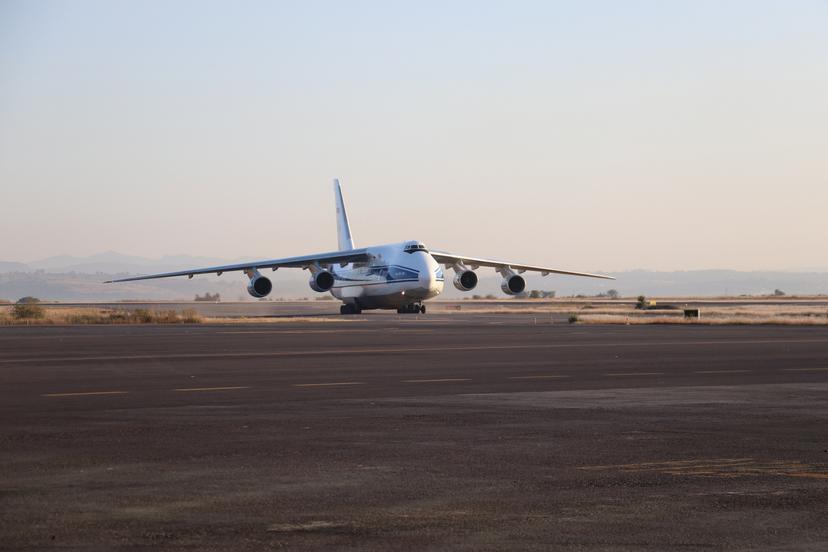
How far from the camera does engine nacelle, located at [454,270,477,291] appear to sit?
70.5 m

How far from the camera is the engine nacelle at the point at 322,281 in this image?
225ft

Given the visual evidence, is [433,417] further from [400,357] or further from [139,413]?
[400,357]

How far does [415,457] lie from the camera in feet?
35.0

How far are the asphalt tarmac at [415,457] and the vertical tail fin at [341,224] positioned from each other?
55.8 m

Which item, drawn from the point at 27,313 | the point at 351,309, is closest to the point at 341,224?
the point at 351,309

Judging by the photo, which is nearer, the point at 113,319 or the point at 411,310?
the point at 113,319

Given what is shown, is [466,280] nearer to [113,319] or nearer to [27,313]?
[113,319]

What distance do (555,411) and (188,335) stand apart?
86.6 feet

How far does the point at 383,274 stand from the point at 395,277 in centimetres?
103

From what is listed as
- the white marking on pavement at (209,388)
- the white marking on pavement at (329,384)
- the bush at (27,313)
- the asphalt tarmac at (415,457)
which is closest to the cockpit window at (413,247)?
the bush at (27,313)

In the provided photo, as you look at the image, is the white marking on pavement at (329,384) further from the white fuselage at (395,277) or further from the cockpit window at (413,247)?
the cockpit window at (413,247)

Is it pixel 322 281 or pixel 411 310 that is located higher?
pixel 322 281

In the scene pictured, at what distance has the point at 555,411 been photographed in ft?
48.3

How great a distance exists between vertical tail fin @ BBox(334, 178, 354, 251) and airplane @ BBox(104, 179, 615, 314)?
14.5 feet
